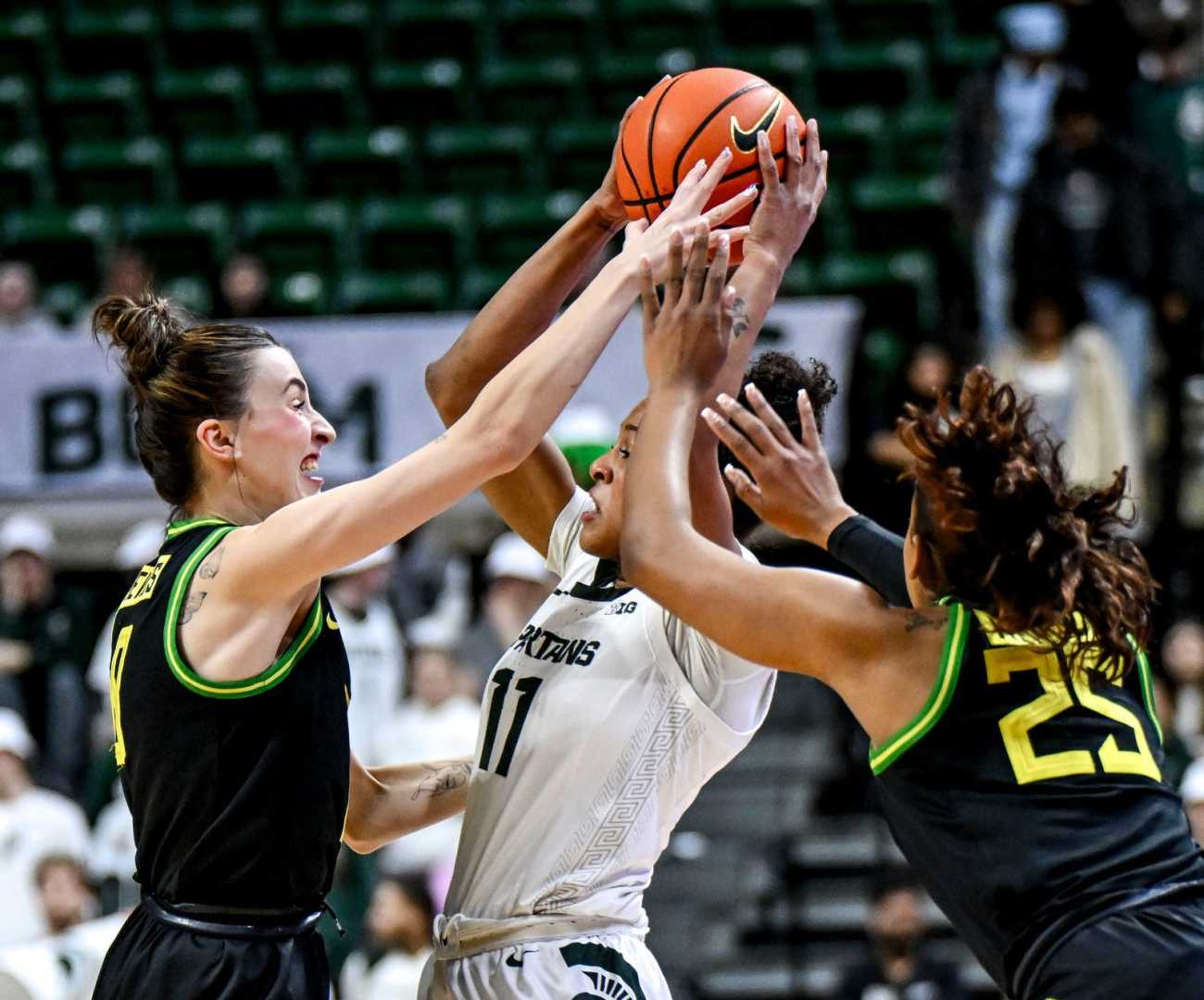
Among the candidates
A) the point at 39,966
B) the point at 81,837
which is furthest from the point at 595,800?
the point at 81,837

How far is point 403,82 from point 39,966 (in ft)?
26.0

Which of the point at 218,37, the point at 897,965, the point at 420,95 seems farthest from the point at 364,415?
the point at 218,37

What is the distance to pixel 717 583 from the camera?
3.00 m

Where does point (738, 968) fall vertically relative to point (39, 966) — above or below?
below

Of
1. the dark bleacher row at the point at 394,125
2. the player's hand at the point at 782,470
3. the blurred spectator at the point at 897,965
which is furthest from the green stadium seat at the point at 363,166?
the player's hand at the point at 782,470

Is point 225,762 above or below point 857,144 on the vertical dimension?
below

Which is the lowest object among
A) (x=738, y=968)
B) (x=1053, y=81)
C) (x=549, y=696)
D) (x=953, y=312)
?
(x=738, y=968)

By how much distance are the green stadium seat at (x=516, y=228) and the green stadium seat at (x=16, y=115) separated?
11.7 feet

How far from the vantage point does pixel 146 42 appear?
12938mm

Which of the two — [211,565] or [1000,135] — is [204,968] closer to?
[211,565]

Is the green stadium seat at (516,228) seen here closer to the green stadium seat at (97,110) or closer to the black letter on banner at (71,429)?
the black letter on banner at (71,429)

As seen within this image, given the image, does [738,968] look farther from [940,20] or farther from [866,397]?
[940,20]

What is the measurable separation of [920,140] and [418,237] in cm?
301

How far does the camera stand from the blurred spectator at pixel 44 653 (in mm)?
8938
